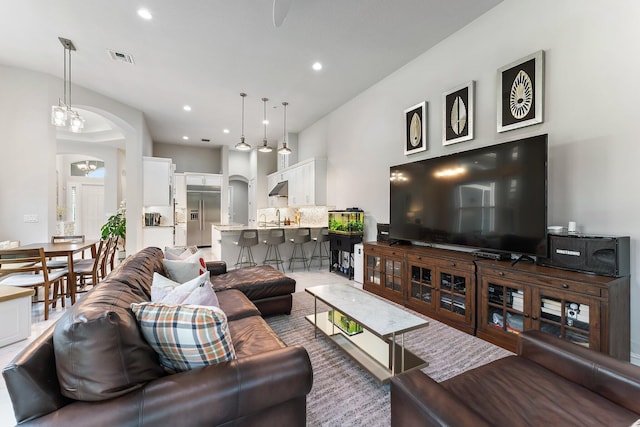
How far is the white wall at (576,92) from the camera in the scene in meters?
2.20

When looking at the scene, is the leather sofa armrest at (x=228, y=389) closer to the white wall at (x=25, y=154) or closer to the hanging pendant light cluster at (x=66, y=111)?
the hanging pendant light cluster at (x=66, y=111)

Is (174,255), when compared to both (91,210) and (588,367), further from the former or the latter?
(91,210)

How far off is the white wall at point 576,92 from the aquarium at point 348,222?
74.9 inches

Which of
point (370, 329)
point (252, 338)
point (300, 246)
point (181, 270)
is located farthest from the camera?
point (300, 246)

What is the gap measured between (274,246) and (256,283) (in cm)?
298

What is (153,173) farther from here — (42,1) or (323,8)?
(323,8)

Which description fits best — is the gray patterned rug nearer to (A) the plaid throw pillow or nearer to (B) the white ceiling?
(A) the plaid throw pillow

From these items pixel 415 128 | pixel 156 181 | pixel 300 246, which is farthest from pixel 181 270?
pixel 156 181

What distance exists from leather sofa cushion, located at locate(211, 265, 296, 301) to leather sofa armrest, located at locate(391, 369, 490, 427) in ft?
6.92

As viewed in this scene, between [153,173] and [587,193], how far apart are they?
7.58m

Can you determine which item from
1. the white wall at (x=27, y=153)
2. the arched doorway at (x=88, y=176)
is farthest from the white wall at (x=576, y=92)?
the arched doorway at (x=88, y=176)

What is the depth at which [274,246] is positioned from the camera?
19.9 feet

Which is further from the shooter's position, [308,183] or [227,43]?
[308,183]

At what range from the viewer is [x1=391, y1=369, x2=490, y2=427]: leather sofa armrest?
3.17ft
